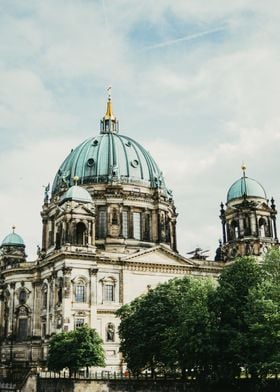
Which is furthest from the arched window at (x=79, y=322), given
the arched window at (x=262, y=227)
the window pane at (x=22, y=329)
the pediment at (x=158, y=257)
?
the arched window at (x=262, y=227)

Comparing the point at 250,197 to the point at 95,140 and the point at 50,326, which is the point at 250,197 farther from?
the point at 50,326

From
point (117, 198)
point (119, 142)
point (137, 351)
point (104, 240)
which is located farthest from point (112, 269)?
point (119, 142)

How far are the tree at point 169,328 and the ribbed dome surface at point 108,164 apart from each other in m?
27.7

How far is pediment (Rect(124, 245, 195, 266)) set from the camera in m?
71.2

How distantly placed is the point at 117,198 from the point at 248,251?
19.3 metres

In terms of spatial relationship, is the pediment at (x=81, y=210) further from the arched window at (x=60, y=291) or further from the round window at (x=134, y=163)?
the round window at (x=134, y=163)

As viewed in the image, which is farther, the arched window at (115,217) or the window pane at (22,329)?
the arched window at (115,217)

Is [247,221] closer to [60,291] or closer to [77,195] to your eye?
[77,195]

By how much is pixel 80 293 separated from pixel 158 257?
11923mm

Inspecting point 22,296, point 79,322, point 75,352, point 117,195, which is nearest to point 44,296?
point 22,296

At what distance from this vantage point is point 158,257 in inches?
2859

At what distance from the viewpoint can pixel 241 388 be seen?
46.2 m

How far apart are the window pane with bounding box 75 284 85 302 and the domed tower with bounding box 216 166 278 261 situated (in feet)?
74.1

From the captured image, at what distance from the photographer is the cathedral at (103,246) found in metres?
66.7
